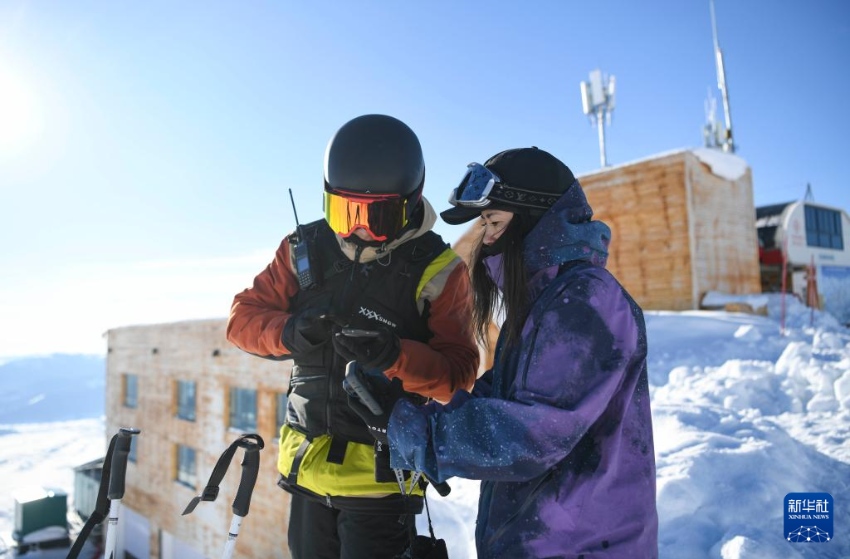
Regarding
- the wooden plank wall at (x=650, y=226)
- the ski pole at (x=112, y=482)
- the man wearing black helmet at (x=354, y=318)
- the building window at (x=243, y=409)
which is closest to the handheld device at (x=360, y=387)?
the man wearing black helmet at (x=354, y=318)

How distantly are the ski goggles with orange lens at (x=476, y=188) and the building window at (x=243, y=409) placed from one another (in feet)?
47.5

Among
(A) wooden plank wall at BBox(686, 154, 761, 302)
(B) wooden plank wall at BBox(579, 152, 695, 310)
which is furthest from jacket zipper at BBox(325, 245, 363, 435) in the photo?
(A) wooden plank wall at BBox(686, 154, 761, 302)

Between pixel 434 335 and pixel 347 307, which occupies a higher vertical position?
pixel 347 307

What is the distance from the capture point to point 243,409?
1574cm

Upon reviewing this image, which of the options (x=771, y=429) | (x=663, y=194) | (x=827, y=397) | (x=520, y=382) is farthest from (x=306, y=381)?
(x=663, y=194)

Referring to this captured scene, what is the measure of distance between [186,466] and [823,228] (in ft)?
88.8

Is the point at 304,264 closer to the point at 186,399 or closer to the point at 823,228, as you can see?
the point at 186,399

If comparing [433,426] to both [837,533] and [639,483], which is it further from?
[837,533]

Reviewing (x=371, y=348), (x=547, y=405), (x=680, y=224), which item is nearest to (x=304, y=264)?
(x=371, y=348)

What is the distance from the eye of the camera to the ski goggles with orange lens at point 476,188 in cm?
177

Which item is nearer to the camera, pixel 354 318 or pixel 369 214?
pixel 354 318

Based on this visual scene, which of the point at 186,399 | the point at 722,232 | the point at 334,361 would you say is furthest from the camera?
the point at 186,399

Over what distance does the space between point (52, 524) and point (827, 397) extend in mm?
29757

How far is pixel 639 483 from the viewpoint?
4.90ft
